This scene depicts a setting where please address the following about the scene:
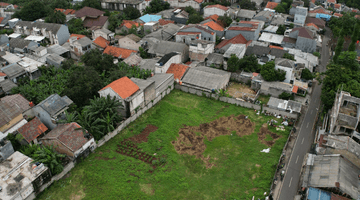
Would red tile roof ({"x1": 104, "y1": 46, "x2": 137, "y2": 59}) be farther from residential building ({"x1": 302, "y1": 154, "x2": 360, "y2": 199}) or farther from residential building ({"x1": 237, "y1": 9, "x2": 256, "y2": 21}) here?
residential building ({"x1": 302, "y1": 154, "x2": 360, "y2": 199})

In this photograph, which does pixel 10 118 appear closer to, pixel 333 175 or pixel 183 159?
pixel 183 159

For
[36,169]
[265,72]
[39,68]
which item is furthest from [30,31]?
[265,72]

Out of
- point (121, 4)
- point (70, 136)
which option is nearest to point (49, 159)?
point (70, 136)

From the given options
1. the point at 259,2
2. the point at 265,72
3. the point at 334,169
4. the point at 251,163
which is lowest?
the point at 251,163

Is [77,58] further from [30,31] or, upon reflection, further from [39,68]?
[30,31]

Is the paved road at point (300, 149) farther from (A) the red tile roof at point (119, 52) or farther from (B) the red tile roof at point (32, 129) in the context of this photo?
(A) the red tile roof at point (119, 52)

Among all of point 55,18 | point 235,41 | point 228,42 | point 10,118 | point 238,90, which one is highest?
point 55,18

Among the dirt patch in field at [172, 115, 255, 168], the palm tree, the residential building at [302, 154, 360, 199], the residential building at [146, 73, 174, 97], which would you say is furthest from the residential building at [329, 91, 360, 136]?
the palm tree

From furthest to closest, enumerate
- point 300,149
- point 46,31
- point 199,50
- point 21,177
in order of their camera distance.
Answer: point 46,31 → point 199,50 → point 300,149 → point 21,177
